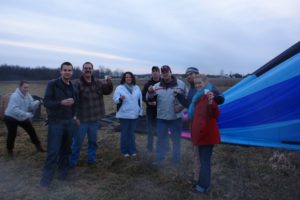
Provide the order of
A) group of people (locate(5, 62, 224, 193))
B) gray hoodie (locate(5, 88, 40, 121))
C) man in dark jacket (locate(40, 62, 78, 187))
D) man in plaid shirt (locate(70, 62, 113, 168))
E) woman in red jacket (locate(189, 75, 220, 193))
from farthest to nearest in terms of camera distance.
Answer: gray hoodie (locate(5, 88, 40, 121))
man in plaid shirt (locate(70, 62, 113, 168))
man in dark jacket (locate(40, 62, 78, 187))
group of people (locate(5, 62, 224, 193))
woman in red jacket (locate(189, 75, 220, 193))

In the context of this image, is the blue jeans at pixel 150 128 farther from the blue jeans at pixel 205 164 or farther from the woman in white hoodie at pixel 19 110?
the blue jeans at pixel 205 164

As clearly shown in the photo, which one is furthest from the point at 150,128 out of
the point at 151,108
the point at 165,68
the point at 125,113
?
the point at 165,68

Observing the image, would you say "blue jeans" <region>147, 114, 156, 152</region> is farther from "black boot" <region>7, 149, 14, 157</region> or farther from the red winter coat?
"black boot" <region>7, 149, 14, 157</region>

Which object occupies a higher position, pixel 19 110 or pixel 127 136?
pixel 19 110

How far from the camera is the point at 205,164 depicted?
14.1ft

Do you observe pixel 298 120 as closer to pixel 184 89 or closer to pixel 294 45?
pixel 294 45

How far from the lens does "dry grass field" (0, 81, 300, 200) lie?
431cm

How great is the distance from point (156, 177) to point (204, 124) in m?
1.21

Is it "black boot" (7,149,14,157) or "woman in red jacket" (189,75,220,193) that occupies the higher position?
"woman in red jacket" (189,75,220,193)

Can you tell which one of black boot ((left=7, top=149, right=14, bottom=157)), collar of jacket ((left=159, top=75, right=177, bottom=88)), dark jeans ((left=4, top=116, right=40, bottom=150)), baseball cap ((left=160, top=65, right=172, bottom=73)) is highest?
baseball cap ((left=160, top=65, right=172, bottom=73))

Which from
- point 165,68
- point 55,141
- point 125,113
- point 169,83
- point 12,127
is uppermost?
point 165,68

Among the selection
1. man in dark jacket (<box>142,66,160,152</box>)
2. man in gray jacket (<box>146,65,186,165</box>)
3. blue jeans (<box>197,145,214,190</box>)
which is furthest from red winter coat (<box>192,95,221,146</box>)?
man in dark jacket (<box>142,66,160,152</box>)

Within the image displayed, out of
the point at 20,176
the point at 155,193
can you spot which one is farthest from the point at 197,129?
the point at 20,176

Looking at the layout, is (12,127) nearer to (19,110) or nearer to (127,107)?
(19,110)
